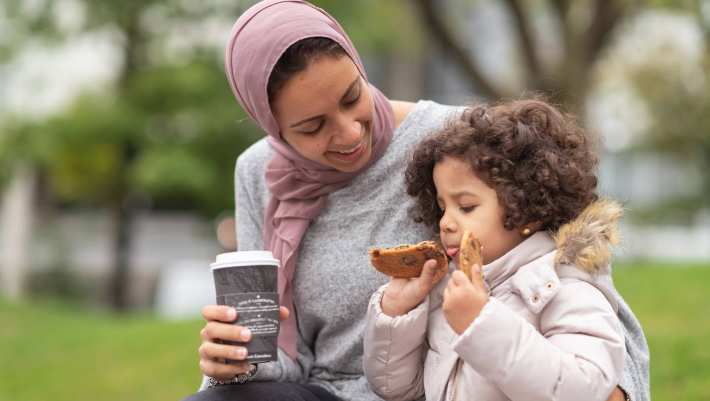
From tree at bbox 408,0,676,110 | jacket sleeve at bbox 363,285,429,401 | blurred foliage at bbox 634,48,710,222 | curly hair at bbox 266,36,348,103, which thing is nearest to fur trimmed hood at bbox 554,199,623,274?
jacket sleeve at bbox 363,285,429,401

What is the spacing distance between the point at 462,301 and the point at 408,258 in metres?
0.27

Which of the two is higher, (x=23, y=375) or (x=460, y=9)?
(x=460, y=9)

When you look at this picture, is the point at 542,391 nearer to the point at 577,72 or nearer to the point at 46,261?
the point at 577,72

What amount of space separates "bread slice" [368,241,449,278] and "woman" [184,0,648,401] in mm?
356

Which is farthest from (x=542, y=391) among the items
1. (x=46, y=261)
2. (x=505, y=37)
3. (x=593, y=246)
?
(x=505, y=37)

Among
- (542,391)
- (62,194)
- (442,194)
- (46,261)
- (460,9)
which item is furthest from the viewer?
(62,194)

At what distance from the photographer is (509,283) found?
223cm

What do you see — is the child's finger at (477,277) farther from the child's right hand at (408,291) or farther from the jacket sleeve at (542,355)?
the child's right hand at (408,291)

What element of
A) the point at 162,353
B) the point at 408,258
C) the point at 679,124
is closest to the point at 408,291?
the point at 408,258

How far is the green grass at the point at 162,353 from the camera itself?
510 cm

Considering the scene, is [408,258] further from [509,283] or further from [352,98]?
[352,98]

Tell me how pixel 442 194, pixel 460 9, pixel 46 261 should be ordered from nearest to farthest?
pixel 442 194
pixel 460 9
pixel 46 261

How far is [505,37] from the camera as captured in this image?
19094 mm

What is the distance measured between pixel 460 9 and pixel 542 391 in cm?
1261
